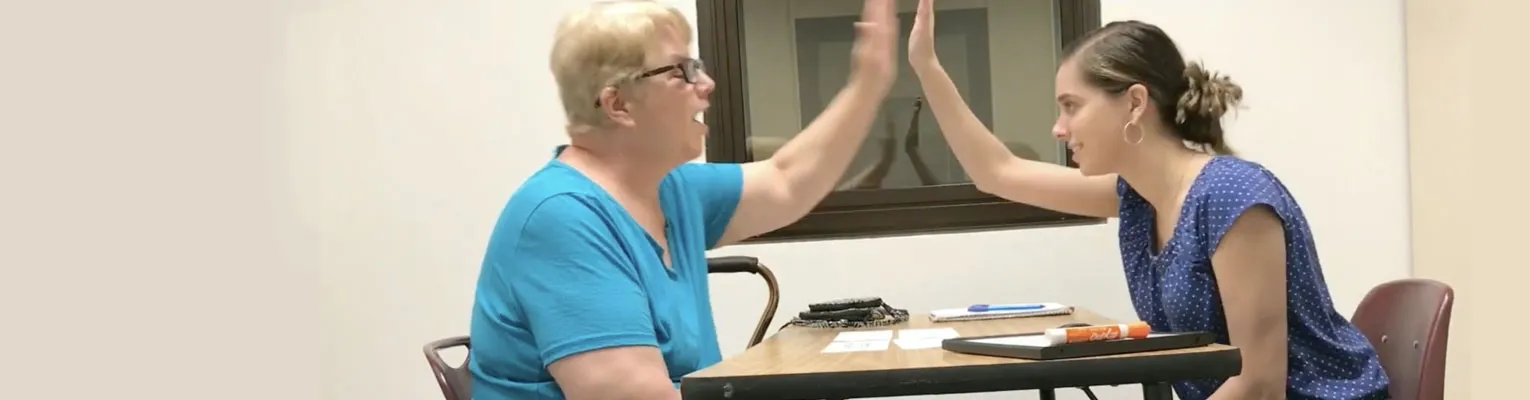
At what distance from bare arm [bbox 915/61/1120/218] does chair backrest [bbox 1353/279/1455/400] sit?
0.43 meters

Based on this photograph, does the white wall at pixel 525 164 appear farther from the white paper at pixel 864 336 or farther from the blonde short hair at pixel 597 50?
the blonde short hair at pixel 597 50

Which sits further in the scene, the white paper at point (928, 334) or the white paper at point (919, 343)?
the white paper at point (928, 334)

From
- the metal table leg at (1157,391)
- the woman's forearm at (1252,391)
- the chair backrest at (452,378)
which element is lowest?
the woman's forearm at (1252,391)

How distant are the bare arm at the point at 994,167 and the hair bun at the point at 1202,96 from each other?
292 mm

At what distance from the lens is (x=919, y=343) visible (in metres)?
1.38

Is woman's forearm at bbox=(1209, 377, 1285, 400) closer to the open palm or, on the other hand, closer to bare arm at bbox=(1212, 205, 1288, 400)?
bare arm at bbox=(1212, 205, 1288, 400)

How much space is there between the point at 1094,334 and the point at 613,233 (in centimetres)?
54

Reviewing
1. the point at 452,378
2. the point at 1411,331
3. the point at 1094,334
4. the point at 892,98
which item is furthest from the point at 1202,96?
the point at 892,98

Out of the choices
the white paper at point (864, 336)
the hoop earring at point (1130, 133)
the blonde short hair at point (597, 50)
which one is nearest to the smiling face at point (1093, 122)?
the hoop earring at point (1130, 133)

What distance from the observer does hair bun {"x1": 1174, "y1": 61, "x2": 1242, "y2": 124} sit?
5.45 feet

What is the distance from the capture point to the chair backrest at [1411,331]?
153 centimetres

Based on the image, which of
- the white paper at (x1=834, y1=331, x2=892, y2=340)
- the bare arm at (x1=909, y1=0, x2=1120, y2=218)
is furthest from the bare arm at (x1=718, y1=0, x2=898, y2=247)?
the white paper at (x1=834, y1=331, x2=892, y2=340)

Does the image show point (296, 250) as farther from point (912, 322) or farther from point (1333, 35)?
point (1333, 35)

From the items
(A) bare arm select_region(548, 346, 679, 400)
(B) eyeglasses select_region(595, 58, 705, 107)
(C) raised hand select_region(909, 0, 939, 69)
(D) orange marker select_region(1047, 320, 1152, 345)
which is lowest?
(A) bare arm select_region(548, 346, 679, 400)
